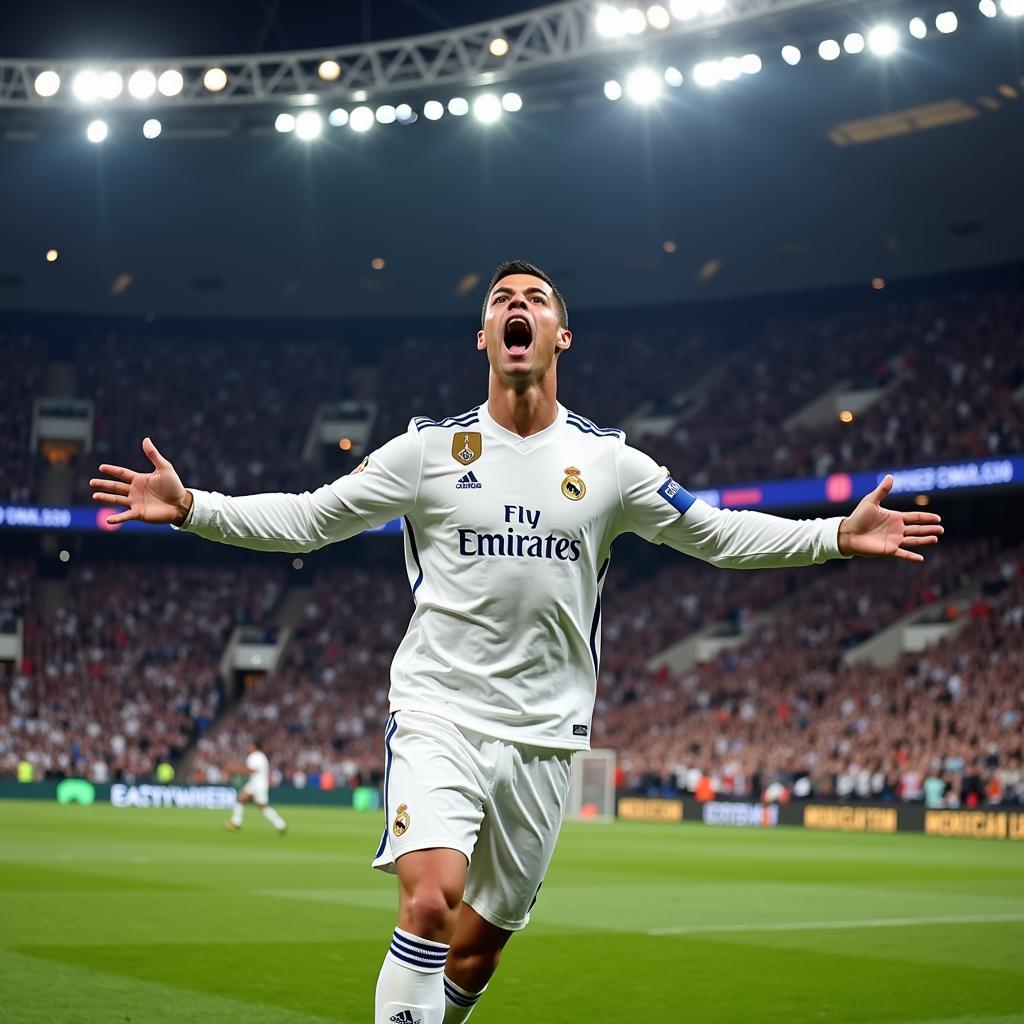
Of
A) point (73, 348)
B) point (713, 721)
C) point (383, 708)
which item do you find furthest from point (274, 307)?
point (713, 721)

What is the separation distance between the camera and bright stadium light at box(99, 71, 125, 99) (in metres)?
39.6

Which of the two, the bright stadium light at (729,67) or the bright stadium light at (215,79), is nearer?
the bright stadium light at (729,67)

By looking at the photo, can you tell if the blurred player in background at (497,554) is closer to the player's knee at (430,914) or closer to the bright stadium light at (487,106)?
the player's knee at (430,914)

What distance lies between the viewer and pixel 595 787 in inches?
1586

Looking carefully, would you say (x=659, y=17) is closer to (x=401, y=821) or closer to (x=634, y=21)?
(x=634, y=21)

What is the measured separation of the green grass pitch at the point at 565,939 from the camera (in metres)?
8.77

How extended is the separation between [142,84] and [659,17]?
1367 centimetres

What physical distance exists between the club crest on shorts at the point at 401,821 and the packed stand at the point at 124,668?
42.0 metres

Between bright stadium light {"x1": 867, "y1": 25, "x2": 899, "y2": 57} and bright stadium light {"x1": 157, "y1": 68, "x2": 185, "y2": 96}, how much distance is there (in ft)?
55.9

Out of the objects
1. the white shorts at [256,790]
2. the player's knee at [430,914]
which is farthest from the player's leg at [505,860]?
the white shorts at [256,790]

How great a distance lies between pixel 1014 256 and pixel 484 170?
56.2 feet

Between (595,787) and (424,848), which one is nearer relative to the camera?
(424,848)

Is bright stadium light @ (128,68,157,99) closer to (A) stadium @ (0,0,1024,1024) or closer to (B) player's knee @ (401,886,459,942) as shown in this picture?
(A) stadium @ (0,0,1024,1024)

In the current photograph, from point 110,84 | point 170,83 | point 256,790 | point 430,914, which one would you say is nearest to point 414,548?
point 430,914
